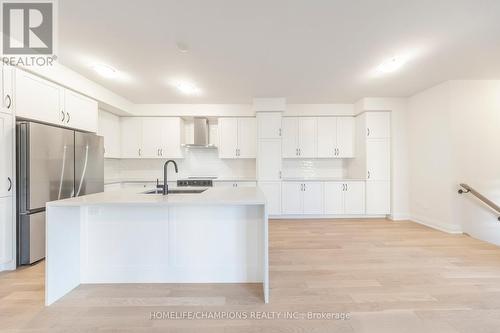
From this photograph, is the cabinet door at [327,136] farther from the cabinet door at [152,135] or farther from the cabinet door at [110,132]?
the cabinet door at [110,132]

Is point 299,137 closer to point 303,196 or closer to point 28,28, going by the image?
point 303,196

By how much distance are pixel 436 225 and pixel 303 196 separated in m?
2.37

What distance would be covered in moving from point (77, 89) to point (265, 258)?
3.57 m

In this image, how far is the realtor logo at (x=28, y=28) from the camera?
1982mm

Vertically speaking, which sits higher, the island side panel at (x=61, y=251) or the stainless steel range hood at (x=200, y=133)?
the stainless steel range hood at (x=200, y=133)

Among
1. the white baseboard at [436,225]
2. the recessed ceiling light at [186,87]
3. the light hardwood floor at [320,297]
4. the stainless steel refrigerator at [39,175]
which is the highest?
the recessed ceiling light at [186,87]

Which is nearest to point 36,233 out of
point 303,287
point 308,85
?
point 303,287

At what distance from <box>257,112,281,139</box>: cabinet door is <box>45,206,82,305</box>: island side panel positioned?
3457 millimetres

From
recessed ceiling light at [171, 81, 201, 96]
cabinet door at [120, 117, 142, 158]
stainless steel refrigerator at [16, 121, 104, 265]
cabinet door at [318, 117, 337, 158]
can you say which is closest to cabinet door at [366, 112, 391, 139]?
cabinet door at [318, 117, 337, 158]

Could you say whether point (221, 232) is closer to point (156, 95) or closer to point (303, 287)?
point (303, 287)

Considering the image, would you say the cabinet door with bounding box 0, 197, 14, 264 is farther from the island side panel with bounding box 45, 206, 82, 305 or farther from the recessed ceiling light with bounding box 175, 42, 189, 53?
the recessed ceiling light with bounding box 175, 42, 189, 53

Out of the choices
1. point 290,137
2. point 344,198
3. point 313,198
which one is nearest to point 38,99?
point 290,137

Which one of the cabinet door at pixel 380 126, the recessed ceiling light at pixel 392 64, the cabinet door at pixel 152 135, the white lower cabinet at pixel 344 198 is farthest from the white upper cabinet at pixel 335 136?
the cabinet door at pixel 152 135

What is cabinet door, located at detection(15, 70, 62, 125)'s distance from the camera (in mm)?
2536
